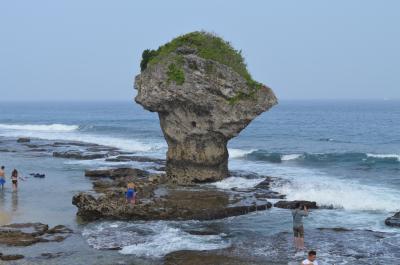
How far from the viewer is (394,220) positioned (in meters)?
25.8

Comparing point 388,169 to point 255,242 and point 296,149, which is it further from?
point 255,242

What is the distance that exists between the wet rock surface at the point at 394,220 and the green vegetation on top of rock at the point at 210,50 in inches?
494

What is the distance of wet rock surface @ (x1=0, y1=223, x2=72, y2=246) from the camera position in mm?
22469

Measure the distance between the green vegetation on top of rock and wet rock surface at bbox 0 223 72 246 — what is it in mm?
13745

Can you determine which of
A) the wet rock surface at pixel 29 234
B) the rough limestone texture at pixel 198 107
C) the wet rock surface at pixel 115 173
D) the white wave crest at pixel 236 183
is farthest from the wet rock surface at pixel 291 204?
the wet rock surface at pixel 115 173

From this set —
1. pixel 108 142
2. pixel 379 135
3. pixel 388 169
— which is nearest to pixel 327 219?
pixel 388 169

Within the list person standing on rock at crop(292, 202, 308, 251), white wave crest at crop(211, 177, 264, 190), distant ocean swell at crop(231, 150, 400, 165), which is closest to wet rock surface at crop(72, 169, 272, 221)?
white wave crest at crop(211, 177, 264, 190)

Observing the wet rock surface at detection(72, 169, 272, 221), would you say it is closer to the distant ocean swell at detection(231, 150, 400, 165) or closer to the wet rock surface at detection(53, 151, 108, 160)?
the distant ocean swell at detection(231, 150, 400, 165)

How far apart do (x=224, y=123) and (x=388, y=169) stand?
16636mm

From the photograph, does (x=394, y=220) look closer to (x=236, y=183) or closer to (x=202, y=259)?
(x=202, y=259)

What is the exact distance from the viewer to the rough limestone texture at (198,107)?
34688 millimetres

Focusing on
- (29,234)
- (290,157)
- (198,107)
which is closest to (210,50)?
(198,107)

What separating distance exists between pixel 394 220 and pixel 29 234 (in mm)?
16161

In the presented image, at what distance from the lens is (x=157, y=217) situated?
26531mm
